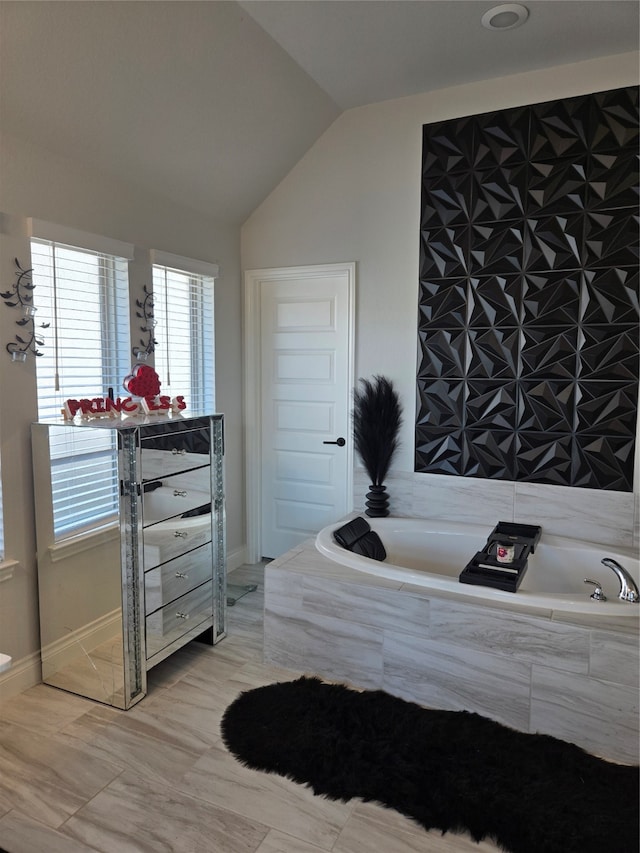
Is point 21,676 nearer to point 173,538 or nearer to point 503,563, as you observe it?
point 173,538

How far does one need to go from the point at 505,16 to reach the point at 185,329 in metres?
2.38

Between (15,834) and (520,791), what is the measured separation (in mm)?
1705

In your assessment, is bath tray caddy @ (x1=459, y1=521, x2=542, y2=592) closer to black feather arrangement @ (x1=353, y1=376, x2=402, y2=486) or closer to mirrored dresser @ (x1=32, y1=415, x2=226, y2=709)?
black feather arrangement @ (x1=353, y1=376, x2=402, y2=486)

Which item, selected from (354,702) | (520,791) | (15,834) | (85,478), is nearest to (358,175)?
(85,478)

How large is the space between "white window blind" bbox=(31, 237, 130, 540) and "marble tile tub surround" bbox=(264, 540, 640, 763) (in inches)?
37.0

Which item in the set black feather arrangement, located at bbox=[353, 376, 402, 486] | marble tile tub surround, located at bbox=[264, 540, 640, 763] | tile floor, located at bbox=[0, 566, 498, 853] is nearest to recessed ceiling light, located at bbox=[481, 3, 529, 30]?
black feather arrangement, located at bbox=[353, 376, 402, 486]

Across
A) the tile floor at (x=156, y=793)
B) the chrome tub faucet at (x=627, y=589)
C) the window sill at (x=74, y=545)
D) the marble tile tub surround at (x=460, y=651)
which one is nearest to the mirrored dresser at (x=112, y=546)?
the window sill at (x=74, y=545)

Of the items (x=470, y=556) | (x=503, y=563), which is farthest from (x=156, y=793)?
(x=470, y=556)

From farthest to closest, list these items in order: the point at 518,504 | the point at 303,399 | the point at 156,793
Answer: the point at 303,399
the point at 518,504
the point at 156,793

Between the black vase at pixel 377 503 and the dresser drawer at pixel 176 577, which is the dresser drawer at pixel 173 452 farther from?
the black vase at pixel 377 503

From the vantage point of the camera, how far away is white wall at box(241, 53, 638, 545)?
3.40 metres

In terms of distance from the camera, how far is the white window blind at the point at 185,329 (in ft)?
11.3

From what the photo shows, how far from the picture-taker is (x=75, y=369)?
9.39ft

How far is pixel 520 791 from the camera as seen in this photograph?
6.68 ft
